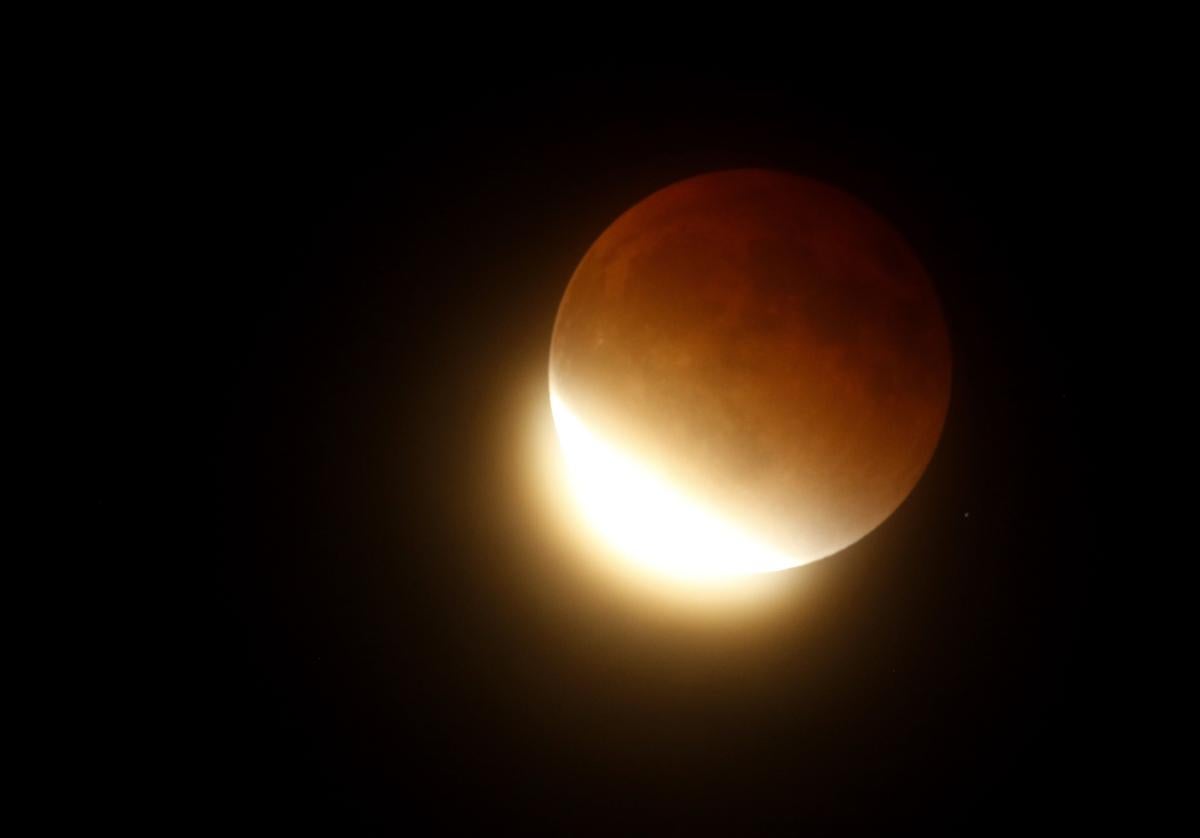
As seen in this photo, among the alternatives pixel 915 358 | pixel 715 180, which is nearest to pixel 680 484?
pixel 915 358

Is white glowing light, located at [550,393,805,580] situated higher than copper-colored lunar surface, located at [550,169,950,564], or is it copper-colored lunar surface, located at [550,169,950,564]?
copper-colored lunar surface, located at [550,169,950,564]

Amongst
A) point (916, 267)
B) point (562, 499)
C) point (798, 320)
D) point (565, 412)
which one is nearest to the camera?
point (798, 320)

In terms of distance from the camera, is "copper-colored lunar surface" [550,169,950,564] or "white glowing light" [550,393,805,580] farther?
"white glowing light" [550,393,805,580]

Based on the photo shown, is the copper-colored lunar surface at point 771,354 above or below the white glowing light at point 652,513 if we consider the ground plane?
above

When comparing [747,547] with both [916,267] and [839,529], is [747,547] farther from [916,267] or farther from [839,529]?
[916,267]
